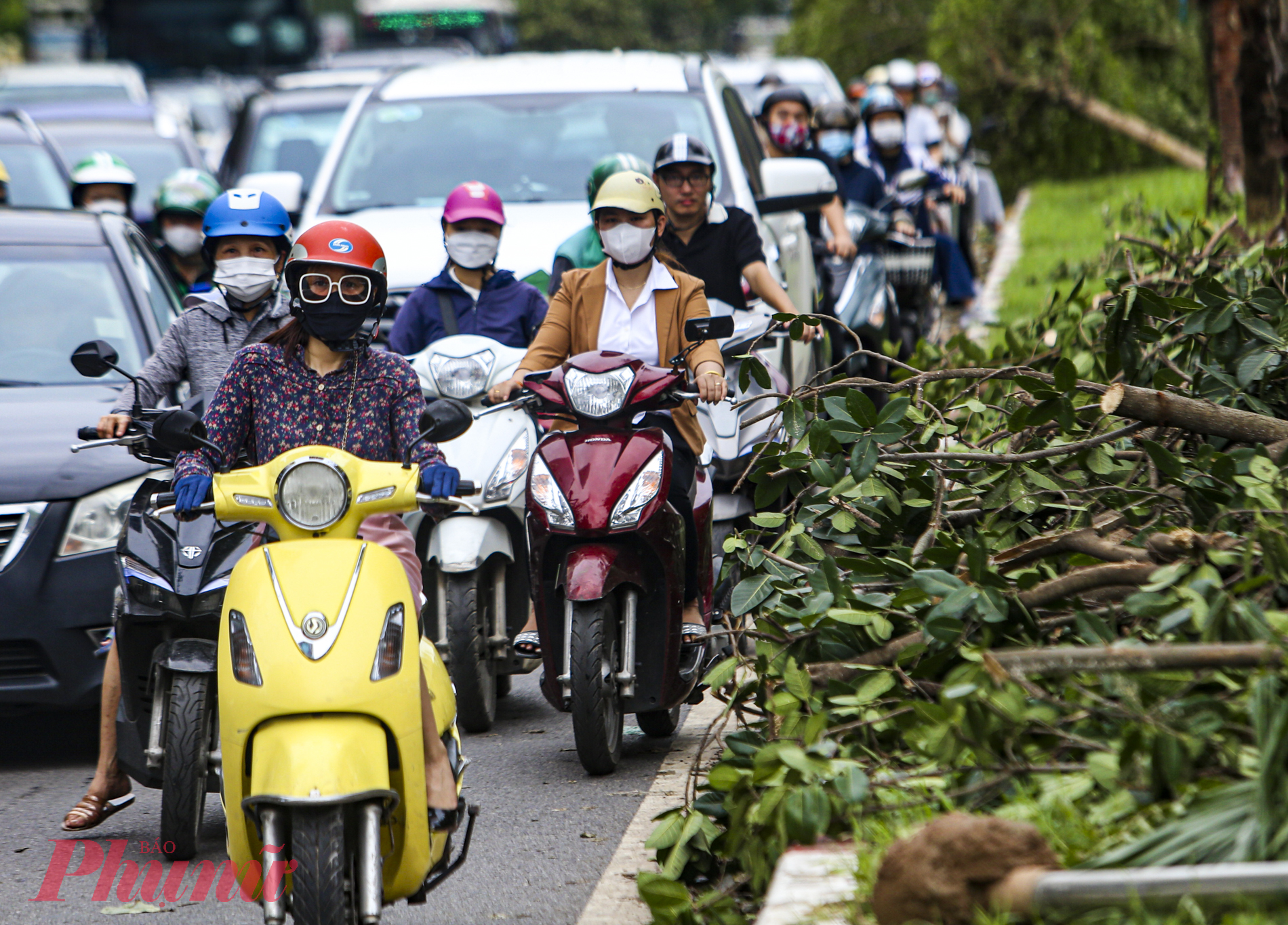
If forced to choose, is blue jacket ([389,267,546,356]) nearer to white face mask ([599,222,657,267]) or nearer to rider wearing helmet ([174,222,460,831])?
white face mask ([599,222,657,267])

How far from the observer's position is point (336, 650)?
378 cm

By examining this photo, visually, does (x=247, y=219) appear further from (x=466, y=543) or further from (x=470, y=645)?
(x=470, y=645)

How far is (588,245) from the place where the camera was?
735cm

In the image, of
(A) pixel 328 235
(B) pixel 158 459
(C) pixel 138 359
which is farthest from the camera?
(C) pixel 138 359

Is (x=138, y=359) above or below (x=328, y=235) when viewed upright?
below

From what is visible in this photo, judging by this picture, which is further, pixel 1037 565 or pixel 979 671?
pixel 1037 565

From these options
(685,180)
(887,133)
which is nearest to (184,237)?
(685,180)

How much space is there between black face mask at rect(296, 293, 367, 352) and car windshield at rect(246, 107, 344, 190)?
9897 millimetres

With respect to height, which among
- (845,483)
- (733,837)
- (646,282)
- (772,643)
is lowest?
(733,837)

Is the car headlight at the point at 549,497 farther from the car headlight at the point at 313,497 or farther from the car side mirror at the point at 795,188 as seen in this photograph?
the car side mirror at the point at 795,188

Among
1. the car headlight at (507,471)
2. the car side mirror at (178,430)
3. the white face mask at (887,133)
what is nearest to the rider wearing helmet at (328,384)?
the car side mirror at (178,430)

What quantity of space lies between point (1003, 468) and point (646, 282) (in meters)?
1.70

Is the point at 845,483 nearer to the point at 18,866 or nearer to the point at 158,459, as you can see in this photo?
the point at 158,459

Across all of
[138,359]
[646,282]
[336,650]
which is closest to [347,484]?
[336,650]
